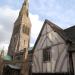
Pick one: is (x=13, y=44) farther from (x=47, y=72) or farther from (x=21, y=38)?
(x=47, y=72)

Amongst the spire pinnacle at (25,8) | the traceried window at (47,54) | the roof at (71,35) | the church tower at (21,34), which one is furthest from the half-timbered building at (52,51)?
the spire pinnacle at (25,8)

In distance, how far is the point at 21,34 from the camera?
5375 centimetres

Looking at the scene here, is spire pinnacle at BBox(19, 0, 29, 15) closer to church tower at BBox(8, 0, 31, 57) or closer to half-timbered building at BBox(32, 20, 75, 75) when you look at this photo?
church tower at BBox(8, 0, 31, 57)

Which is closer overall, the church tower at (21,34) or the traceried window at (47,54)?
the traceried window at (47,54)

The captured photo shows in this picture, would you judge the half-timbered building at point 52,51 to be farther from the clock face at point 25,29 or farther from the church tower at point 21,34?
the clock face at point 25,29

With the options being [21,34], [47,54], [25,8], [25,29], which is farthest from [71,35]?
[25,8]

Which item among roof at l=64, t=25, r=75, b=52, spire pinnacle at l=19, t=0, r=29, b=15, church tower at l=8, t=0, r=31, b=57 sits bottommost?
roof at l=64, t=25, r=75, b=52

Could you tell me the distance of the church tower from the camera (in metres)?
52.0

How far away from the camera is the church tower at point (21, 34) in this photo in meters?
52.0

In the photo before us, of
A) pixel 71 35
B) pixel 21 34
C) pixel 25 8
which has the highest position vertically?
pixel 25 8

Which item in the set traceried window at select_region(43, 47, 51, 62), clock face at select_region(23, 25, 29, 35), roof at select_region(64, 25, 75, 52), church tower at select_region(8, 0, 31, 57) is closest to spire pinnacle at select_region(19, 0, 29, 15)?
church tower at select_region(8, 0, 31, 57)

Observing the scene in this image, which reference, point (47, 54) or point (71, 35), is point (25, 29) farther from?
point (71, 35)

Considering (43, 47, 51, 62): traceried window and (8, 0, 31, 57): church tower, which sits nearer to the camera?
(43, 47, 51, 62): traceried window

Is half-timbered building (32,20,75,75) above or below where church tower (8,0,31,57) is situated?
below
